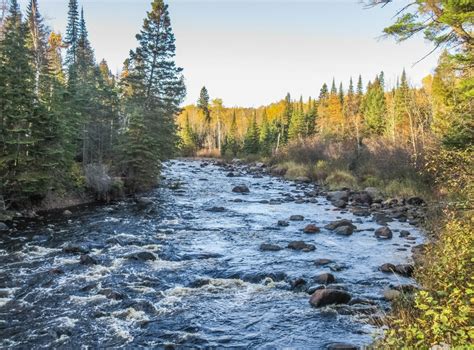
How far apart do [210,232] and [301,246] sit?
14.5 ft

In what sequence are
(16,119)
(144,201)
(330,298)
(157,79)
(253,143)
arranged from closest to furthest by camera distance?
(330,298) < (16,119) < (144,201) < (157,79) < (253,143)

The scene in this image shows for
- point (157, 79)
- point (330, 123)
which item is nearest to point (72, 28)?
point (157, 79)

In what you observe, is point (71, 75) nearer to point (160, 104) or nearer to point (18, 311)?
point (160, 104)

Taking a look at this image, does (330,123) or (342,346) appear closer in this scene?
(342,346)

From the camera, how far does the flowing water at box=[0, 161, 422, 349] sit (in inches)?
314

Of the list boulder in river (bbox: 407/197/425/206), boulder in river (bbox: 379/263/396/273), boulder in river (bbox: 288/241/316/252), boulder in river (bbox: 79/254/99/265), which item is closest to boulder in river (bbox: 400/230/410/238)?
boulder in river (bbox: 288/241/316/252)

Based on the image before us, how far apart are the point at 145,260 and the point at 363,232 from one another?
9597 millimetres

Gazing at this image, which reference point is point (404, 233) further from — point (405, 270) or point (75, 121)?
point (75, 121)

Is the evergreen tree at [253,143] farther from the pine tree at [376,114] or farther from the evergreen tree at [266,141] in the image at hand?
the pine tree at [376,114]

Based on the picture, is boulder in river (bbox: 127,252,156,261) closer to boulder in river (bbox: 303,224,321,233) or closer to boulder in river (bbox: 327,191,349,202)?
boulder in river (bbox: 303,224,321,233)

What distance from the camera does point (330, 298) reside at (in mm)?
9367

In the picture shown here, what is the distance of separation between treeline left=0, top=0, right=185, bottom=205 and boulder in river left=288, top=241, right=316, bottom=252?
12.6m

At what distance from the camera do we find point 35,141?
1838 centimetres

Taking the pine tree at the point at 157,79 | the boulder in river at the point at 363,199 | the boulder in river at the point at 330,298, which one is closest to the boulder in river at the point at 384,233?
the boulder in river at the point at 330,298
